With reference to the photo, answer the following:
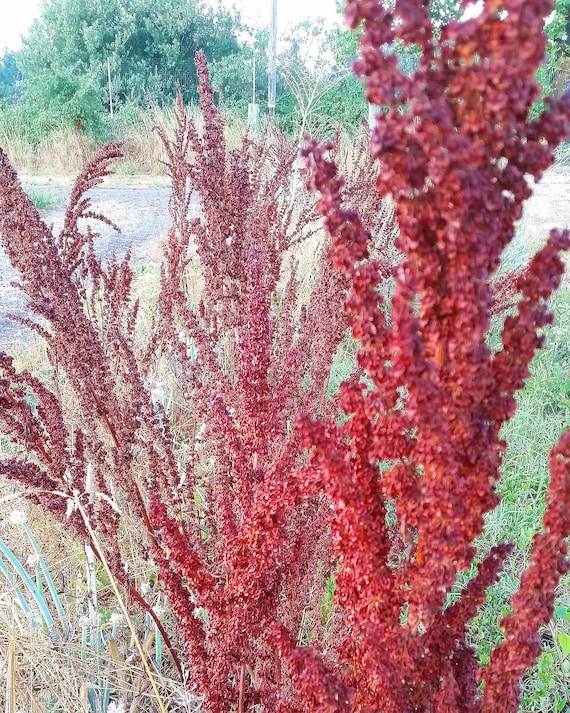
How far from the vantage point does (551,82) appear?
45.5ft

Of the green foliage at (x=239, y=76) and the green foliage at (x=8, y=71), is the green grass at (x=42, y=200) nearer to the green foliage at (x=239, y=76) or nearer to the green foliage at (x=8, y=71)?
the green foliage at (x=239, y=76)

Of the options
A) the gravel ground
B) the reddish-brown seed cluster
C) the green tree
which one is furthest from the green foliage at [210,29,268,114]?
the reddish-brown seed cluster

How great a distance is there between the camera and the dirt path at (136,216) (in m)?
5.53

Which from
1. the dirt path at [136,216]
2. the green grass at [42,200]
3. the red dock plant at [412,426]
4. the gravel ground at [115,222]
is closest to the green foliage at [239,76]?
the dirt path at [136,216]

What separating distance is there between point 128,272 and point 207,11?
21490mm

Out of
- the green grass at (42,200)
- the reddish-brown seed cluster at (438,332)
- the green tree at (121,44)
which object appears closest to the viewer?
the reddish-brown seed cluster at (438,332)

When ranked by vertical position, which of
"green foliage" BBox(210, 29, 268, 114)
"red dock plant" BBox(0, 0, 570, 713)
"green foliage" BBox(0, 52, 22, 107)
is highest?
"green foliage" BBox(0, 52, 22, 107)

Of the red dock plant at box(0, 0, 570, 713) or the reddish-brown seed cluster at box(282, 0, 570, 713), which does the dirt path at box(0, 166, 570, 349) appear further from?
the reddish-brown seed cluster at box(282, 0, 570, 713)

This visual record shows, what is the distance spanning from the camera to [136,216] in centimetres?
946

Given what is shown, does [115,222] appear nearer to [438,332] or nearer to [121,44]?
[438,332]

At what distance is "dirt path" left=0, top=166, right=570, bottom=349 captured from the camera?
5.53m

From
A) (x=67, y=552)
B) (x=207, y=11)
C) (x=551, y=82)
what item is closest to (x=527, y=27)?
(x=67, y=552)

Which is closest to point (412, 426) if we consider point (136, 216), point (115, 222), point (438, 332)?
point (438, 332)

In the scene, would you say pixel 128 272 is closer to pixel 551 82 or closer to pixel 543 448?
pixel 543 448
